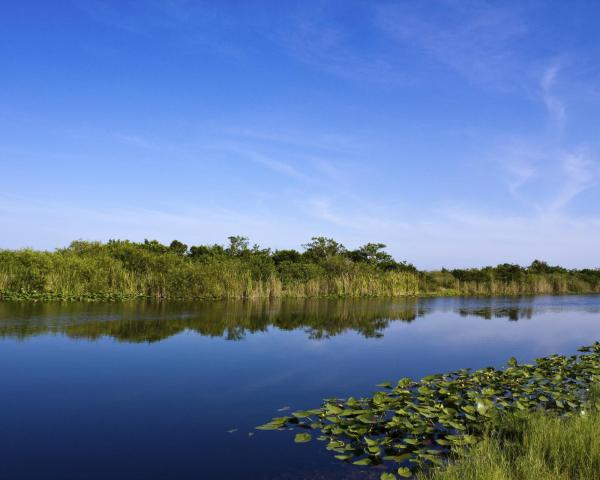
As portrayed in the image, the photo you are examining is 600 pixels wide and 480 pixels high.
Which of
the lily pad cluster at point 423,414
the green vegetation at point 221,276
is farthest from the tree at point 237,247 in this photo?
the lily pad cluster at point 423,414

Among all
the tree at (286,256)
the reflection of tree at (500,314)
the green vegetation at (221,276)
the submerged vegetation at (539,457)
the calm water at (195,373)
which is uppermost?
the tree at (286,256)

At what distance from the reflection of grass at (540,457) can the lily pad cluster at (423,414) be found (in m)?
0.42

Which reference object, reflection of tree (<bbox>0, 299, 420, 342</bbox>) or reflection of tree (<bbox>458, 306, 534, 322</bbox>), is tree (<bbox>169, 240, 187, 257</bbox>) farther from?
reflection of tree (<bbox>458, 306, 534, 322</bbox>)

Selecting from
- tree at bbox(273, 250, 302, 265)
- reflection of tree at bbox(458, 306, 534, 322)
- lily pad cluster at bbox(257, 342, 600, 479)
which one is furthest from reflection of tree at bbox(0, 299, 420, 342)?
tree at bbox(273, 250, 302, 265)

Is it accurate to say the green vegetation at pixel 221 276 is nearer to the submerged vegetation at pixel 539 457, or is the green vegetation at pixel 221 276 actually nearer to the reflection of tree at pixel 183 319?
the reflection of tree at pixel 183 319

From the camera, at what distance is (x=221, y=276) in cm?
2672

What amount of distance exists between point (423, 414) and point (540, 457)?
174 cm

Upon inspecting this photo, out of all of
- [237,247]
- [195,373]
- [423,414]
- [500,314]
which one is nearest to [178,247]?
[237,247]

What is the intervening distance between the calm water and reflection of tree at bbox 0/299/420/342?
0.07 meters

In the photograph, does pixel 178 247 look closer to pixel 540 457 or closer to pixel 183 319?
pixel 183 319

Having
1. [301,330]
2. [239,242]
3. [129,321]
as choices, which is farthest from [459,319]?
[239,242]

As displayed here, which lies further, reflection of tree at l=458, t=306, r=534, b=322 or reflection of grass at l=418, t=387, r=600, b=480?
reflection of tree at l=458, t=306, r=534, b=322

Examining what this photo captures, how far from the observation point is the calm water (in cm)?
509

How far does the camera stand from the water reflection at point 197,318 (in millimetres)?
13797
